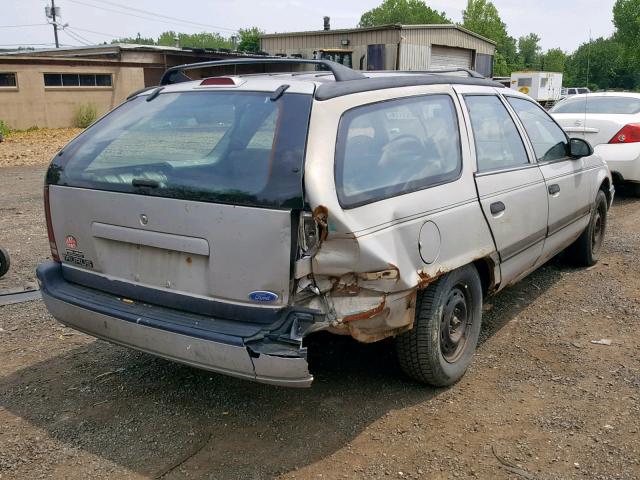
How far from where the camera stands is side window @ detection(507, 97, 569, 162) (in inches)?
188

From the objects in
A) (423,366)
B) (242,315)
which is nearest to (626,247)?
(423,366)

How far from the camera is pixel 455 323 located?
3852 mm

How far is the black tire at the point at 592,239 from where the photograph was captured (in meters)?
5.96

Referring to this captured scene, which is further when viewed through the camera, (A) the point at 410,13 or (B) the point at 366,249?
(A) the point at 410,13

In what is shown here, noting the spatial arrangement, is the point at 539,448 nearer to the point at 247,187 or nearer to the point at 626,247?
the point at 247,187

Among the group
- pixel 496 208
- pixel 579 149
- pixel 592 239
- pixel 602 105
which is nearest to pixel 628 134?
pixel 602 105

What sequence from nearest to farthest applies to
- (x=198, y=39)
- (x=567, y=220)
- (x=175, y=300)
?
1. (x=175, y=300)
2. (x=567, y=220)
3. (x=198, y=39)

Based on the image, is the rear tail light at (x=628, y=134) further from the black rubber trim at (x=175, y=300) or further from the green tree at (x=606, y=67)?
the green tree at (x=606, y=67)

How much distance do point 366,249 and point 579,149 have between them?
10.2 feet

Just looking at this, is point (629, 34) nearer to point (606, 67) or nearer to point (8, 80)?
point (606, 67)

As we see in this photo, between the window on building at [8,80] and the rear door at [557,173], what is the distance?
24.4 meters

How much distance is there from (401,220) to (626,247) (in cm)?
475

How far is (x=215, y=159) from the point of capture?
10.4ft

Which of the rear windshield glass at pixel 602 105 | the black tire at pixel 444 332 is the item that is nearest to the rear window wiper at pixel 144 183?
the black tire at pixel 444 332
